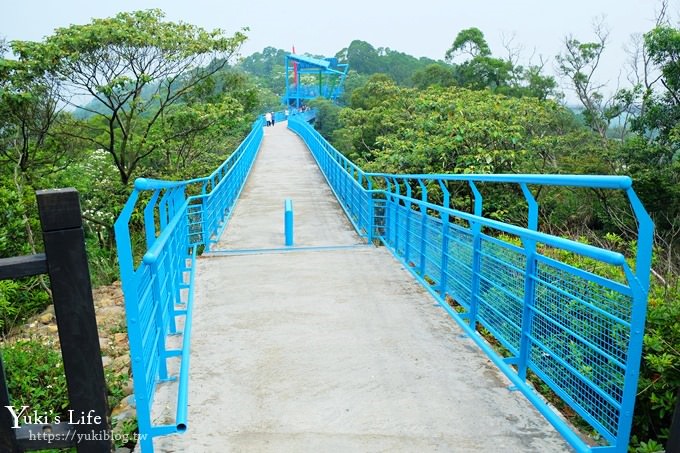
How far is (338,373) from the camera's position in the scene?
3.59 metres

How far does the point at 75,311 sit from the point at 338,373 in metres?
2.27

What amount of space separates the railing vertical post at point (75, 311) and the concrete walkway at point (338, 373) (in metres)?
1.25

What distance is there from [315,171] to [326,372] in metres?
16.2

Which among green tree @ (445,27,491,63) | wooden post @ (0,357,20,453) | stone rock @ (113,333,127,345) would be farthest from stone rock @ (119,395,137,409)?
green tree @ (445,27,491,63)

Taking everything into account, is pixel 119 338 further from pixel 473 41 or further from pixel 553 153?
pixel 473 41

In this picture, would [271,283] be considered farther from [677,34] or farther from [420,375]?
[677,34]

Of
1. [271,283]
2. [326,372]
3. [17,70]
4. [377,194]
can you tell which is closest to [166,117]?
[17,70]

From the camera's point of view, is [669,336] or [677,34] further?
[677,34]

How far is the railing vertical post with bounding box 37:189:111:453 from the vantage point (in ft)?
5.02

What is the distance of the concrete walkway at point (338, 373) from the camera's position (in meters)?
2.83

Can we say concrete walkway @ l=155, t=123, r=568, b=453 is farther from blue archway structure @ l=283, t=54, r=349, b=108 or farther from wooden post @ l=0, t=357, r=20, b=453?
blue archway structure @ l=283, t=54, r=349, b=108

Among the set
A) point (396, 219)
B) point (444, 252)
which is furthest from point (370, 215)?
→ point (444, 252)

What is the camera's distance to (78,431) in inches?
63.5

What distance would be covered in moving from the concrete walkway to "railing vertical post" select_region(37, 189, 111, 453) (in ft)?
4.11
